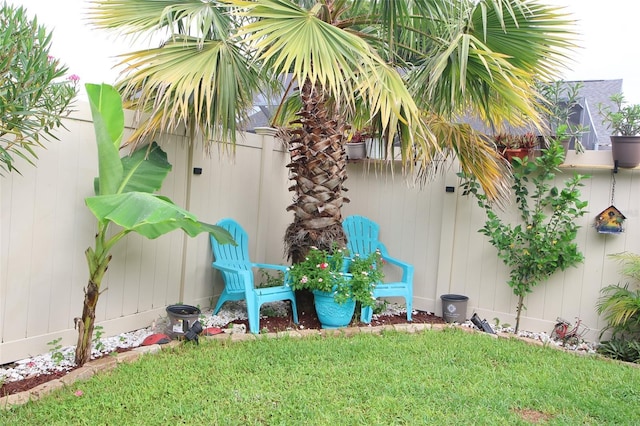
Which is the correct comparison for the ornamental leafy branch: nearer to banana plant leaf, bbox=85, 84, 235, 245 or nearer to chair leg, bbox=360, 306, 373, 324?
chair leg, bbox=360, 306, 373, 324

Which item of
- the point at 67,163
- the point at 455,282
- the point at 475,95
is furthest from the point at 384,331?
the point at 67,163

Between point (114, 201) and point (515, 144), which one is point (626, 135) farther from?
point (114, 201)

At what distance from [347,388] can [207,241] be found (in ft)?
8.64

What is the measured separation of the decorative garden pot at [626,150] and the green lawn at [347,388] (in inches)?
75.7

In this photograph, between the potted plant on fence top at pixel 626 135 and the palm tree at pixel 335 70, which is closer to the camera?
the palm tree at pixel 335 70

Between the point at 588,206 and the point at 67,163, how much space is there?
4975mm

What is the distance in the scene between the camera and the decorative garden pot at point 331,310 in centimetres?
525

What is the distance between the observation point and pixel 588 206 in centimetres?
540

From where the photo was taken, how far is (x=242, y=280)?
5.36 metres

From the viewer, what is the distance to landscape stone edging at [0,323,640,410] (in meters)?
3.19

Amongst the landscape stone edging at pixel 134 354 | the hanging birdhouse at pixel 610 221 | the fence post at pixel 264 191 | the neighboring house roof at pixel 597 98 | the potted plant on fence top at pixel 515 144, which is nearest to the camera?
the landscape stone edging at pixel 134 354

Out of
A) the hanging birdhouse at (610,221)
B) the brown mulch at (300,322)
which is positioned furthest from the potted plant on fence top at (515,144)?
the brown mulch at (300,322)

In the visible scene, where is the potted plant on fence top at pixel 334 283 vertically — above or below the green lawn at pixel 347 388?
above

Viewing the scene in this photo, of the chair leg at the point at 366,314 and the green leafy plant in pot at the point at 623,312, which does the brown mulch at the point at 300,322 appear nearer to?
the chair leg at the point at 366,314
